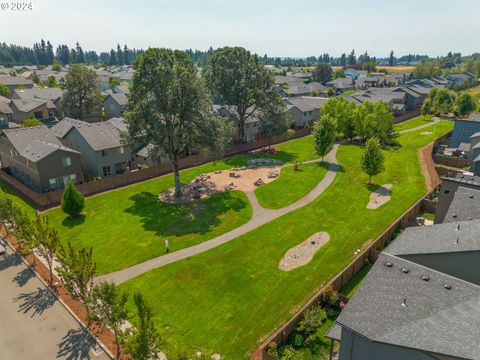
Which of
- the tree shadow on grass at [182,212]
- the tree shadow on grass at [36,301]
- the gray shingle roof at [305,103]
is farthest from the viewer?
the gray shingle roof at [305,103]

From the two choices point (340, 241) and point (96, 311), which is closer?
point (96, 311)

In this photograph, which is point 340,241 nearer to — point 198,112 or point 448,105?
point 198,112

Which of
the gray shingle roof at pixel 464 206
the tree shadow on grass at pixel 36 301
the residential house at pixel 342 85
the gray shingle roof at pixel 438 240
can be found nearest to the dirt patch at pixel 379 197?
the gray shingle roof at pixel 464 206

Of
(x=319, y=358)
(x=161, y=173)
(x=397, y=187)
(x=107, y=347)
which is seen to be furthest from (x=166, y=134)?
(x=397, y=187)

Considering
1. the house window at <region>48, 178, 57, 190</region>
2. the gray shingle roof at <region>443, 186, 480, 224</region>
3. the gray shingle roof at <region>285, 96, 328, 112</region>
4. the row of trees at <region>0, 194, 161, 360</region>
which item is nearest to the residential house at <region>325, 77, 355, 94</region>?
the gray shingle roof at <region>285, 96, 328, 112</region>

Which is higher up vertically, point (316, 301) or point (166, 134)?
point (166, 134)

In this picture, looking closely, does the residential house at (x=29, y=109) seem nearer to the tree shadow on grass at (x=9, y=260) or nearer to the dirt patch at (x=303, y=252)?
the tree shadow on grass at (x=9, y=260)
